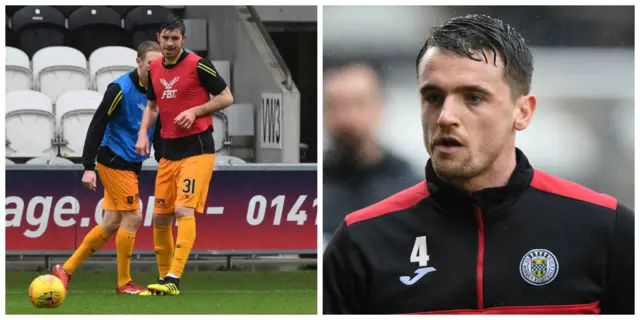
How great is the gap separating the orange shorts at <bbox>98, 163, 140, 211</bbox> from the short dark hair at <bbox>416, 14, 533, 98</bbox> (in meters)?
3.72

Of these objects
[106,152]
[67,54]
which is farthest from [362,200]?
[67,54]

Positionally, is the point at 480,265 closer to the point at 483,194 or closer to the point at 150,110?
the point at 483,194

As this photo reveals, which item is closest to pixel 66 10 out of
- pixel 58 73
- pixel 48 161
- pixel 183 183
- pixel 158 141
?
pixel 58 73

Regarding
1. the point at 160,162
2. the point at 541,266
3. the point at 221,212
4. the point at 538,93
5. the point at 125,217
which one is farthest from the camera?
the point at 221,212

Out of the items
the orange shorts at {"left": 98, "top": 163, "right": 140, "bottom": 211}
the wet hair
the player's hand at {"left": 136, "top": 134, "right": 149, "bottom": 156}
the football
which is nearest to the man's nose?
the football

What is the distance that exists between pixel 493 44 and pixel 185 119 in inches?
124

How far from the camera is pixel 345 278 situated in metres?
3.44

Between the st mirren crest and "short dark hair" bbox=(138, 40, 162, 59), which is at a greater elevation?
"short dark hair" bbox=(138, 40, 162, 59)

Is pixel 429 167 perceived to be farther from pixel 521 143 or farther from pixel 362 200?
pixel 521 143

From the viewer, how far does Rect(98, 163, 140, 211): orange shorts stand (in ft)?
23.0

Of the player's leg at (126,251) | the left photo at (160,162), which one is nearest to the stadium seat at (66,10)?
the left photo at (160,162)

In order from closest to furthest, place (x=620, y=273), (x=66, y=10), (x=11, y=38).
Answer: (x=620, y=273)
(x=11, y=38)
(x=66, y=10)

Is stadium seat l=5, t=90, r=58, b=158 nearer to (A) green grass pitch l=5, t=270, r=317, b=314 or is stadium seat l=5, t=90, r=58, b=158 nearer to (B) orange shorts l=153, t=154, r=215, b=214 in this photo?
(A) green grass pitch l=5, t=270, r=317, b=314

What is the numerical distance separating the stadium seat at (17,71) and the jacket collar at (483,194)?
261 inches
